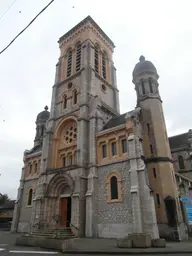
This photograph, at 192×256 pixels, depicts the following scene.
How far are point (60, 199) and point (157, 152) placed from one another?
1178 cm

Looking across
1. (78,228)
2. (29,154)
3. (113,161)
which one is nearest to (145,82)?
(113,161)

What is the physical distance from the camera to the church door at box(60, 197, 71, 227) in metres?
20.4

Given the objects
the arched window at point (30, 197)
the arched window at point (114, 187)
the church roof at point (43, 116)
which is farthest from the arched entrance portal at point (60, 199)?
the church roof at point (43, 116)

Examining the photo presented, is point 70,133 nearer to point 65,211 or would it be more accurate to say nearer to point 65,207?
point 65,207

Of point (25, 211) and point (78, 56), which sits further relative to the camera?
point (78, 56)

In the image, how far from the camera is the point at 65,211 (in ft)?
68.8

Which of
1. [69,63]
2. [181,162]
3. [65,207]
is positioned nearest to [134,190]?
[65,207]

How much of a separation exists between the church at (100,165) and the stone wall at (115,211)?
8 cm

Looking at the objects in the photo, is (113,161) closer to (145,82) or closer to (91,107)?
(91,107)

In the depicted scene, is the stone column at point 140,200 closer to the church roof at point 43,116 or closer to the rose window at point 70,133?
the rose window at point 70,133

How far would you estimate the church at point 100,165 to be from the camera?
1694 cm

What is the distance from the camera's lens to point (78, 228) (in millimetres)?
17547

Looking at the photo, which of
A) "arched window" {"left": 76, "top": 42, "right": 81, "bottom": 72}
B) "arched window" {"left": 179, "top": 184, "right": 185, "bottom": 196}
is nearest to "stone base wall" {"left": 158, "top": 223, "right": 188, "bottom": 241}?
"arched window" {"left": 179, "top": 184, "right": 185, "bottom": 196}

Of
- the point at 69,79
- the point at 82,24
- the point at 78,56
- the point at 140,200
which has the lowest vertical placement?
the point at 140,200
